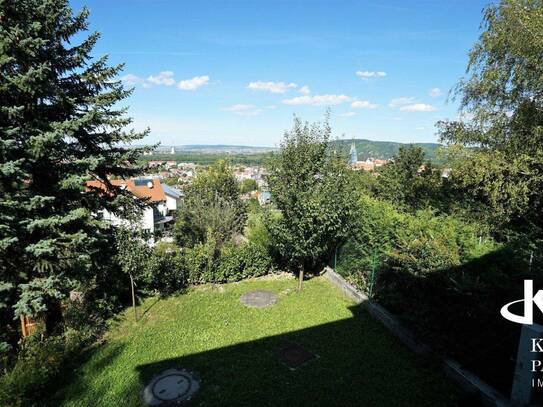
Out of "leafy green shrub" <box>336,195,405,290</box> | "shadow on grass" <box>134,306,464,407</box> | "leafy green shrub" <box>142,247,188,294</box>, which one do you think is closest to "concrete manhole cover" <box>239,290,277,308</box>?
"shadow on grass" <box>134,306,464,407</box>

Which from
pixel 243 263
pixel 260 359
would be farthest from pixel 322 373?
pixel 243 263

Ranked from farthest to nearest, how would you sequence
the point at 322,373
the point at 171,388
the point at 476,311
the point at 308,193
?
the point at 308,193 < the point at 322,373 < the point at 171,388 < the point at 476,311

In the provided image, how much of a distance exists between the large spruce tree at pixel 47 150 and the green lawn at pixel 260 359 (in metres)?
2.28

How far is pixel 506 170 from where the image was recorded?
1473cm

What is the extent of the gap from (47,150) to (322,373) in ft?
26.7

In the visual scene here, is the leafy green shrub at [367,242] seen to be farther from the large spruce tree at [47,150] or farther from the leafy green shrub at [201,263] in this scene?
the large spruce tree at [47,150]

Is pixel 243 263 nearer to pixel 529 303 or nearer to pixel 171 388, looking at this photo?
pixel 171 388

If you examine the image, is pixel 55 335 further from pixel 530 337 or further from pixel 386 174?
pixel 386 174

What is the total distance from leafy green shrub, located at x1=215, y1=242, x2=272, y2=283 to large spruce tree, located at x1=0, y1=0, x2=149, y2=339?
444 centimetres

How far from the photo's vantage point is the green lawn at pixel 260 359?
20.7 feet

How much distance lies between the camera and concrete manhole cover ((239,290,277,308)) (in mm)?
10672

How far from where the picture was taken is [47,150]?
771 centimetres

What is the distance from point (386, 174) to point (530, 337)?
34.8 metres

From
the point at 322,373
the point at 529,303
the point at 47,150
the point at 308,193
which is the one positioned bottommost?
the point at 322,373
